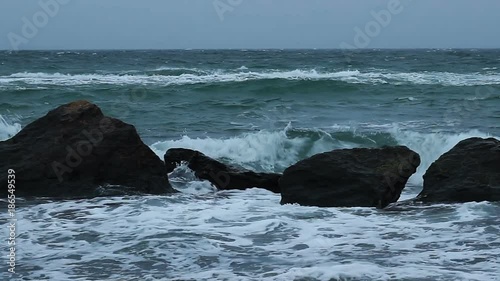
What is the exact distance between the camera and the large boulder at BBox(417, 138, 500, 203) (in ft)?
24.2

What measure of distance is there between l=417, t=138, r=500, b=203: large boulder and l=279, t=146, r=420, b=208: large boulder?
0.95 ft

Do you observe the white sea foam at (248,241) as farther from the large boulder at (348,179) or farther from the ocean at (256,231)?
the large boulder at (348,179)

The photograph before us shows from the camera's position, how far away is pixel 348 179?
24.4 feet

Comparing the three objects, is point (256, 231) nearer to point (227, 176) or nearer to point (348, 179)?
point (348, 179)

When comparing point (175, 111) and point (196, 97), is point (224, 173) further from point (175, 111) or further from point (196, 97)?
point (196, 97)

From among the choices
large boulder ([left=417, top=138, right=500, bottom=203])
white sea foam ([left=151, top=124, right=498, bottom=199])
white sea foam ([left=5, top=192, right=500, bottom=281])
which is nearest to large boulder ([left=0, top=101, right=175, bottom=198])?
white sea foam ([left=5, top=192, right=500, bottom=281])

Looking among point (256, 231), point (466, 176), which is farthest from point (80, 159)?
point (466, 176)

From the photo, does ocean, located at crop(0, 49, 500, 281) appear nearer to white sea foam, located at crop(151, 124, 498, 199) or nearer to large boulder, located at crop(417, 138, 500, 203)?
white sea foam, located at crop(151, 124, 498, 199)

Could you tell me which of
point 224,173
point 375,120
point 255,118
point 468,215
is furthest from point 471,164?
point 255,118

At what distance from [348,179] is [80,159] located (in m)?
2.99

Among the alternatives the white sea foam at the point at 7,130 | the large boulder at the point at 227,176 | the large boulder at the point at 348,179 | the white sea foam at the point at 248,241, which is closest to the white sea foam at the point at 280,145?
the large boulder at the point at 227,176

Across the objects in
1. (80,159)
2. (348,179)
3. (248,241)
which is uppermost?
(80,159)

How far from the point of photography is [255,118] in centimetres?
1667

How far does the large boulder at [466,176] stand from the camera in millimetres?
7391
